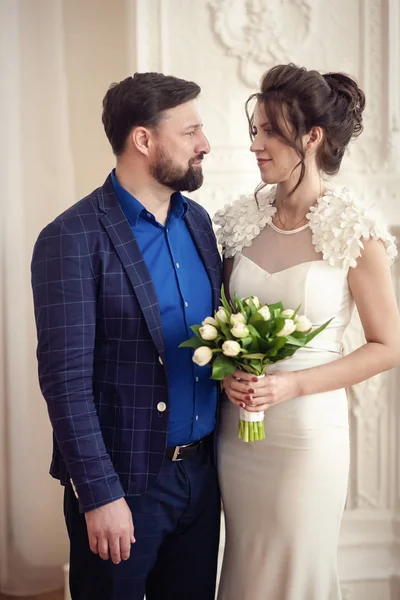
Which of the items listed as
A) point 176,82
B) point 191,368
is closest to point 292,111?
point 176,82

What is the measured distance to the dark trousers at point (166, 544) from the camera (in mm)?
1732

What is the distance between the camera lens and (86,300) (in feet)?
5.32

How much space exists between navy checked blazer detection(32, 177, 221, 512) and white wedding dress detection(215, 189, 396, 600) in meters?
0.34

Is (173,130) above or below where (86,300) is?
above

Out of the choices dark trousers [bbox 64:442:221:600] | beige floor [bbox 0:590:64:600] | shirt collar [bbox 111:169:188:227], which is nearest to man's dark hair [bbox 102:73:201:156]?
shirt collar [bbox 111:169:188:227]

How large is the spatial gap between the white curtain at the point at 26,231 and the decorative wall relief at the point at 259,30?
0.69 metres

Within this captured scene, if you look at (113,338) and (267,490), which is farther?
(267,490)

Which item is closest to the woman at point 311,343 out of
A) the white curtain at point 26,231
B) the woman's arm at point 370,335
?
the woman's arm at point 370,335

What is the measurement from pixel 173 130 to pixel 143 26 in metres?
0.79

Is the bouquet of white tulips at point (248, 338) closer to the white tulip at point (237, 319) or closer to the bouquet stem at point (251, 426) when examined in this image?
the white tulip at point (237, 319)

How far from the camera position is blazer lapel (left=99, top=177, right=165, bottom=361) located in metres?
1.67

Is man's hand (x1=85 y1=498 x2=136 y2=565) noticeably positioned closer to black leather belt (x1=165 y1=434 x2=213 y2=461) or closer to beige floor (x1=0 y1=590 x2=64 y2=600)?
black leather belt (x1=165 y1=434 x2=213 y2=461)

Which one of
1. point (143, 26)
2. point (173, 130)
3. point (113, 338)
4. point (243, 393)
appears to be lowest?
point (243, 393)

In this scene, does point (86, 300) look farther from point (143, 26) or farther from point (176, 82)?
point (143, 26)
